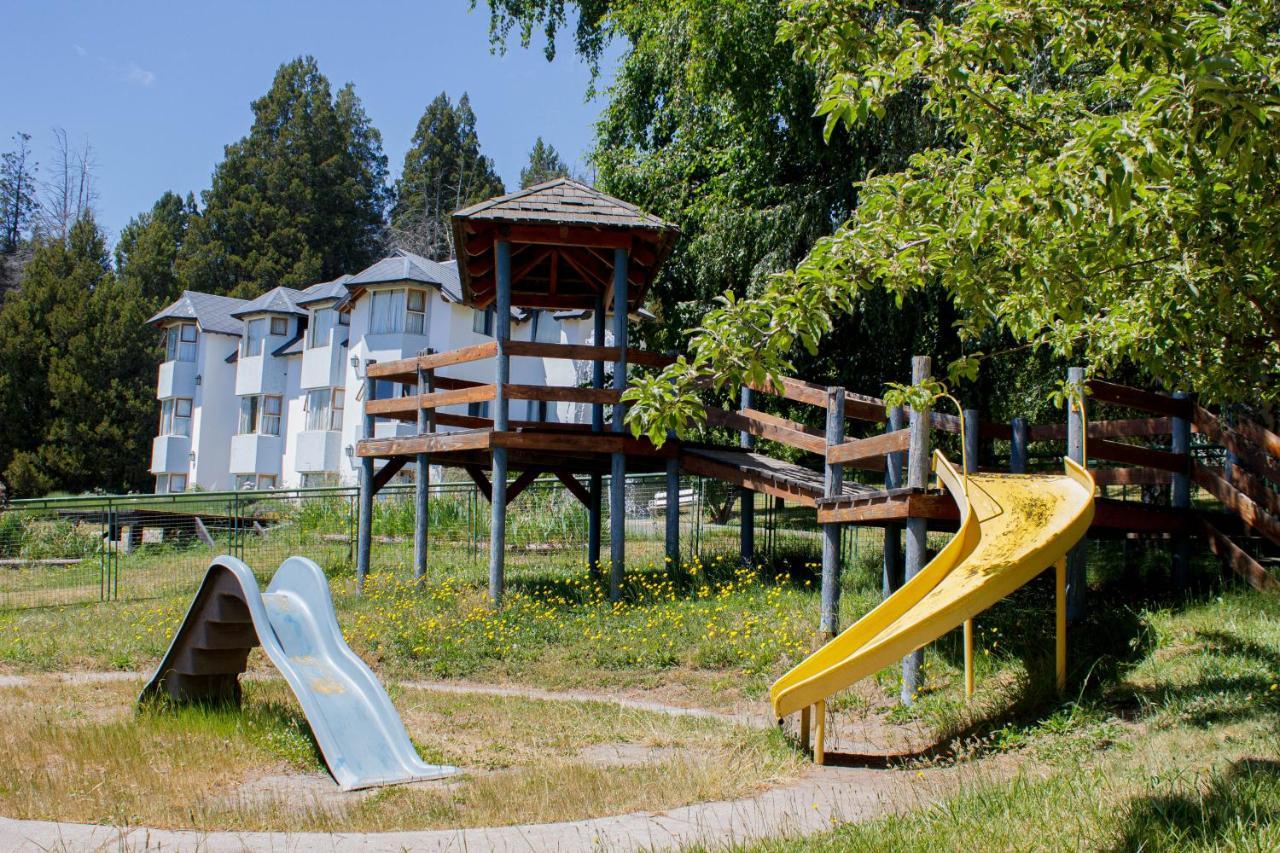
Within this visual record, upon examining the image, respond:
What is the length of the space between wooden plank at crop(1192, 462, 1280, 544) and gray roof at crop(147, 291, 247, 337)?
47.9m

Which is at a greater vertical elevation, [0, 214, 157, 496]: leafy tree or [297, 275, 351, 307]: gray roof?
[297, 275, 351, 307]: gray roof

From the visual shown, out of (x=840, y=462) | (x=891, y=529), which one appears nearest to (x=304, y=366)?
(x=840, y=462)

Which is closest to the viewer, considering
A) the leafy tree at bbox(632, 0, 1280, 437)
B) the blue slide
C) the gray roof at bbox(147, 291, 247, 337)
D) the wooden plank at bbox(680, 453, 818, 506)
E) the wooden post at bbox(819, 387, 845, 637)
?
the leafy tree at bbox(632, 0, 1280, 437)

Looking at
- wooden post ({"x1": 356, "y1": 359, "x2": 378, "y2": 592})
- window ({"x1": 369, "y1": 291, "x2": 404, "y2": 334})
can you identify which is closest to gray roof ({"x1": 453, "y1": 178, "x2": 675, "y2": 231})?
wooden post ({"x1": 356, "y1": 359, "x2": 378, "y2": 592})

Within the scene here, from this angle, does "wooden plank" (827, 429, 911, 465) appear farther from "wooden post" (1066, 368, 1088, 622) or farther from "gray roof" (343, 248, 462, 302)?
"gray roof" (343, 248, 462, 302)

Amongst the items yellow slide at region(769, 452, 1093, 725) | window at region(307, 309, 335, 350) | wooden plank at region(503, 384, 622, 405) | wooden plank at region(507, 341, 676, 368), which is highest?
window at region(307, 309, 335, 350)

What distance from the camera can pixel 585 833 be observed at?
6125mm

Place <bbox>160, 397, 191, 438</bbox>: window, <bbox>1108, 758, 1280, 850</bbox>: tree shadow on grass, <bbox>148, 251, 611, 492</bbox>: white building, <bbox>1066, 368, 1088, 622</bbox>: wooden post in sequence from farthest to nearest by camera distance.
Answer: <bbox>160, 397, 191, 438</bbox>: window → <bbox>148, 251, 611, 492</bbox>: white building → <bbox>1066, 368, 1088, 622</bbox>: wooden post → <bbox>1108, 758, 1280, 850</bbox>: tree shadow on grass

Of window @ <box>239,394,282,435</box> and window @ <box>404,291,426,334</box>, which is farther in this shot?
window @ <box>239,394,282,435</box>

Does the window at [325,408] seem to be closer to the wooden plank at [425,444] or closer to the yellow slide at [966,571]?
the wooden plank at [425,444]

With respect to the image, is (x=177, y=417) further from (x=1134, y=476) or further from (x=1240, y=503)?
(x=1240, y=503)

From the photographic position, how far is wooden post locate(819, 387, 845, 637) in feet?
39.2

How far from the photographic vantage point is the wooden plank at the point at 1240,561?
10.6 meters

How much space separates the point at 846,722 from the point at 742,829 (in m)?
4.01
